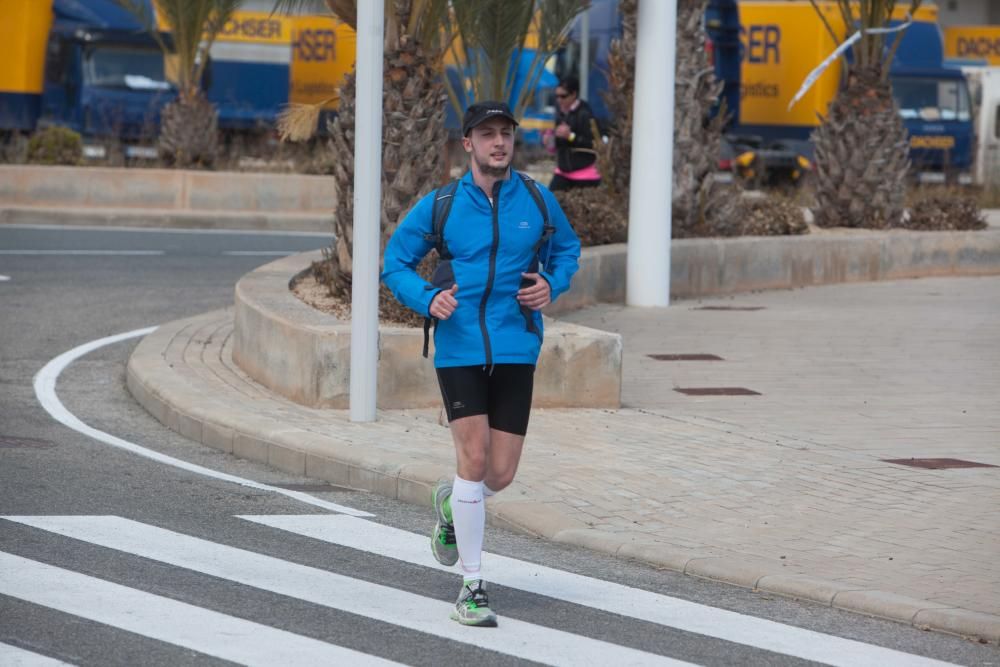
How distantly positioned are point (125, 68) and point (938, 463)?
91.6 ft

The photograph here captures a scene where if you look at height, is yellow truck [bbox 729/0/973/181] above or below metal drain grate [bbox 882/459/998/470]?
above

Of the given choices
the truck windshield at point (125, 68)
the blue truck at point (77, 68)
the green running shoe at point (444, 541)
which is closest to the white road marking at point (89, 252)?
the green running shoe at point (444, 541)

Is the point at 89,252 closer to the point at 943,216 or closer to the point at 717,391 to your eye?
the point at 943,216

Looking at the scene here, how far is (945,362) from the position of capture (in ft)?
42.1

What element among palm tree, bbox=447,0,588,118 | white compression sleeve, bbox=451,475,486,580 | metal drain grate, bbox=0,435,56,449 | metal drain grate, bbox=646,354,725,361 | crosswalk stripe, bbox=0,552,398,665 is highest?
palm tree, bbox=447,0,588,118

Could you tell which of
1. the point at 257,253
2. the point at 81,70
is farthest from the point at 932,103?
the point at 257,253

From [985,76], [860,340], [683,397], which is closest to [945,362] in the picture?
[860,340]

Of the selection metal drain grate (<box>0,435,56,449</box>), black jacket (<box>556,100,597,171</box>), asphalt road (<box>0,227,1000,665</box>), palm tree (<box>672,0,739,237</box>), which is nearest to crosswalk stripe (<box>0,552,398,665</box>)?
asphalt road (<box>0,227,1000,665</box>)

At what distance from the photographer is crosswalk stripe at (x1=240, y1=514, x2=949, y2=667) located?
6039mm

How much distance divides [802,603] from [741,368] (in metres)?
5.72

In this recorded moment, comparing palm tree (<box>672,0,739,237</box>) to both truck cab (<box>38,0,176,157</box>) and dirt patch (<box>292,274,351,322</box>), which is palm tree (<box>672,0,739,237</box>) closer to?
dirt patch (<box>292,274,351,322</box>)

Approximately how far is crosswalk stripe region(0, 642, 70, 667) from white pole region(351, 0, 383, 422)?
4183 millimetres

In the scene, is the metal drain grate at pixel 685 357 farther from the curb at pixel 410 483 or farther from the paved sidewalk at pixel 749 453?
the curb at pixel 410 483

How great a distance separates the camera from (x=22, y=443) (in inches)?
378
